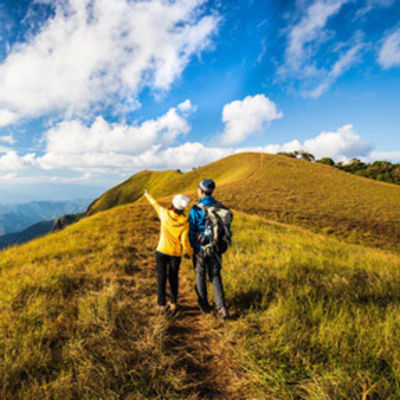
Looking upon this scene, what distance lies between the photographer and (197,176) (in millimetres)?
67625

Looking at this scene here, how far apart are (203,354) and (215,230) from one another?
1971 millimetres

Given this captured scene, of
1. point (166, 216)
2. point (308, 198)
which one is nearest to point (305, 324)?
point (166, 216)

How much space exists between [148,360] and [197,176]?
216 feet

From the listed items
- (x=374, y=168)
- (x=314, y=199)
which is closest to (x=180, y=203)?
(x=314, y=199)

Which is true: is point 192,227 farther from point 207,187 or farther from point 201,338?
point 201,338

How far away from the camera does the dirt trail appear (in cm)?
242

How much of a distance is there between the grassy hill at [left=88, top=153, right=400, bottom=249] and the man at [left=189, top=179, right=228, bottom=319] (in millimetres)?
17928

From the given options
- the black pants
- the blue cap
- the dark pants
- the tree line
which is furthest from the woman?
the tree line

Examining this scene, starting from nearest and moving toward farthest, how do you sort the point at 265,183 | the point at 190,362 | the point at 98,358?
1. the point at 98,358
2. the point at 190,362
3. the point at 265,183

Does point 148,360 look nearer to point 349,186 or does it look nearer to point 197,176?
point 349,186

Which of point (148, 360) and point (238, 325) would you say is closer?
point (148, 360)

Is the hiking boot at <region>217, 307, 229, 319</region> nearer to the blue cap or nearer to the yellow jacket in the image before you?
the yellow jacket

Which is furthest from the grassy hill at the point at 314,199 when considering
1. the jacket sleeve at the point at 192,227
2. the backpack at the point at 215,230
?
the jacket sleeve at the point at 192,227

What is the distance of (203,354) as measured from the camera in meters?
3.00
